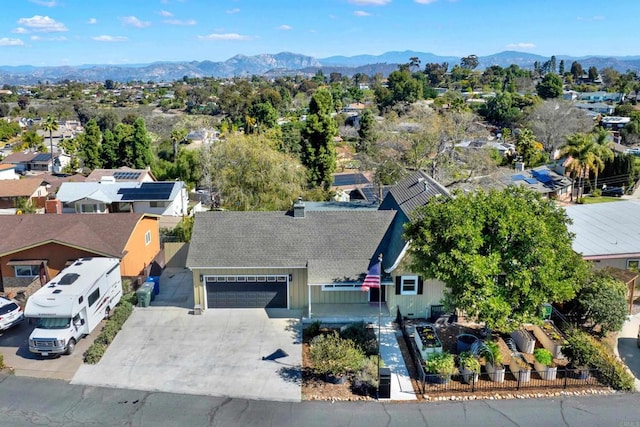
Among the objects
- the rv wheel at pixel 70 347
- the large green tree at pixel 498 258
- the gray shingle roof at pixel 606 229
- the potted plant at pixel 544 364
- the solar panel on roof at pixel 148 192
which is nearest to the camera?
the large green tree at pixel 498 258

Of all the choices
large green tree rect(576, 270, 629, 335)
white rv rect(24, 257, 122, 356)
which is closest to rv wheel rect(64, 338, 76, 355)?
white rv rect(24, 257, 122, 356)

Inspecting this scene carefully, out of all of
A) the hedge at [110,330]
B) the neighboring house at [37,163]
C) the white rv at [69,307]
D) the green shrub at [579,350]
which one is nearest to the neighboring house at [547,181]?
the green shrub at [579,350]

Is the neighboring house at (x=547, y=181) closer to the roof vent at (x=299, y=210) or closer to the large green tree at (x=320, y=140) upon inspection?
the large green tree at (x=320, y=140)

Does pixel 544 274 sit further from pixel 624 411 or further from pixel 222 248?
pixel 222 248

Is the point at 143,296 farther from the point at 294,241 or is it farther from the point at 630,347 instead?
the point at 630,347

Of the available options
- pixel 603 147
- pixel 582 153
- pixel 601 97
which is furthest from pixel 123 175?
pixel 601 97

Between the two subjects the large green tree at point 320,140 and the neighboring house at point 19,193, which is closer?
the neighboring house at point 19,193
